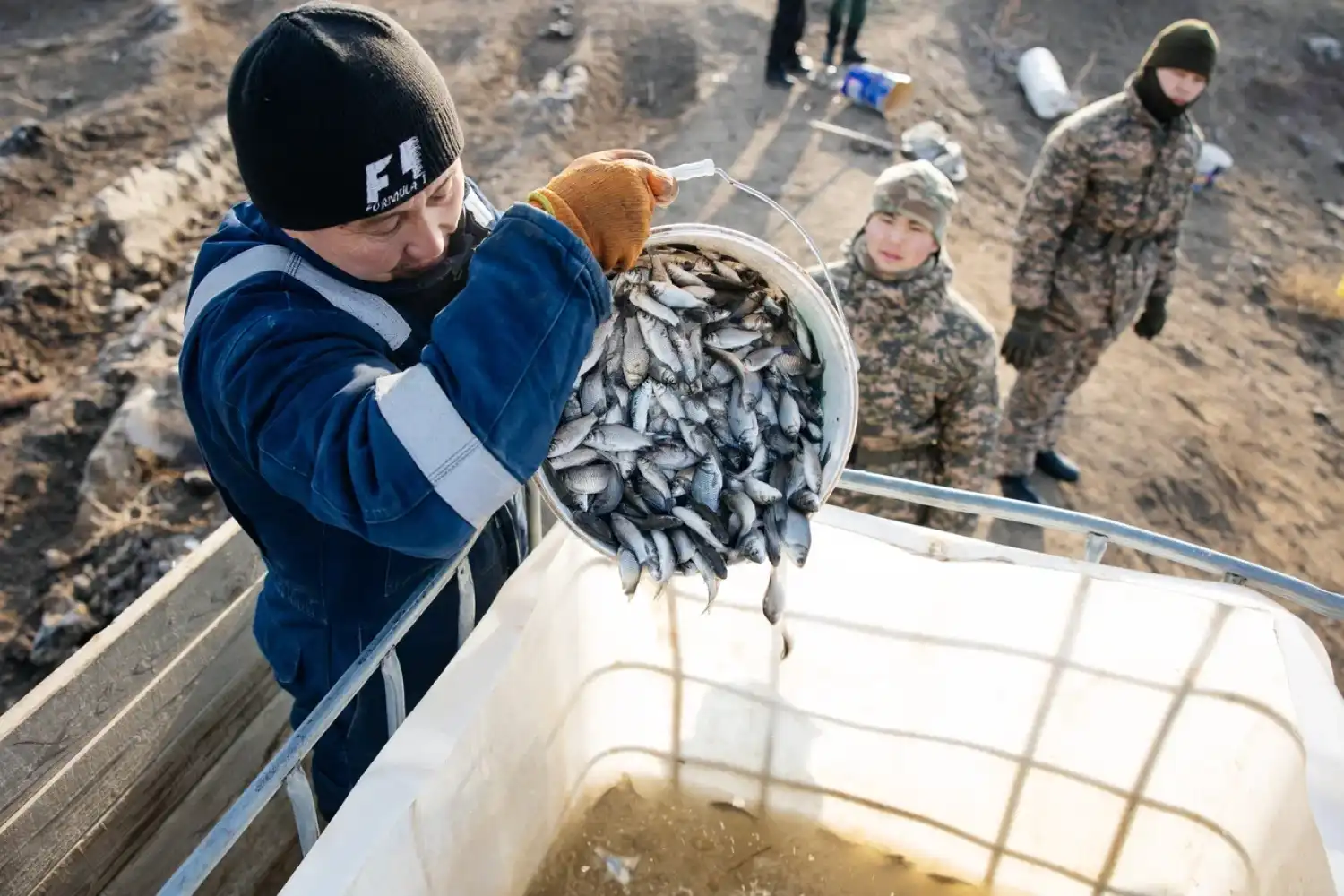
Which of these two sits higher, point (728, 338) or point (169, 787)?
point (728, 338)

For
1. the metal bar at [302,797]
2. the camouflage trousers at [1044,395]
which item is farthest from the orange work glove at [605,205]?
the camouflage trousers at [1044,395]

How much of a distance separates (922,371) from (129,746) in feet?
9.80

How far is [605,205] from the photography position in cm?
173

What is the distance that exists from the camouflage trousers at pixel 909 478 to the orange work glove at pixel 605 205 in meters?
2.18

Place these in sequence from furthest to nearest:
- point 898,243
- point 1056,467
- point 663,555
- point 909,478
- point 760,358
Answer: point 1056,467 < point 909,478 < point 898,243 < point 760,358 < point 663,555

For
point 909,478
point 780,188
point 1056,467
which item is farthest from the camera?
point 780,188

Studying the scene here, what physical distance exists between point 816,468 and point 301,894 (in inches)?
53.8

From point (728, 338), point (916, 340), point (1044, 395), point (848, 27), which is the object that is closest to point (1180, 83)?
point (1044, 395)

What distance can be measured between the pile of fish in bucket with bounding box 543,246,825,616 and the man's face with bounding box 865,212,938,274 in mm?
1574

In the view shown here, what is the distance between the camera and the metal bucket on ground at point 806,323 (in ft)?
6.56

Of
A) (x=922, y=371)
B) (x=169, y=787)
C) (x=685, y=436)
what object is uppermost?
(x=685, y=436)

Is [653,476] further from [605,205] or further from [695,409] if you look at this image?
[605,205]

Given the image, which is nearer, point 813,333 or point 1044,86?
point 813,333

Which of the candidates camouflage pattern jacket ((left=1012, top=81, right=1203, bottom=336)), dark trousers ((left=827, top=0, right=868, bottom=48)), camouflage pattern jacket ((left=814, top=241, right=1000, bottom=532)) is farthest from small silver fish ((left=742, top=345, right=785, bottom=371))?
dark trousers ((left=827, top=0, right=868, bottom=48))
